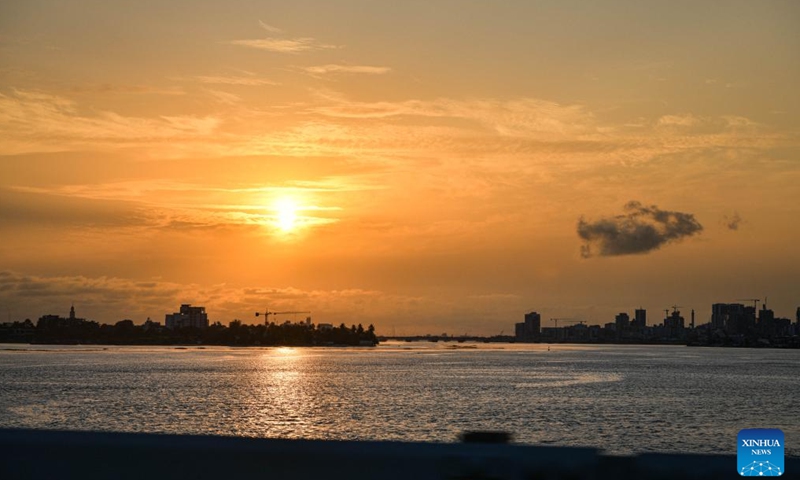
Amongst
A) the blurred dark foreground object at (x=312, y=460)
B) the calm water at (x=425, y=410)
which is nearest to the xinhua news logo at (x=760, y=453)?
the blurred dark foreground object at (x=312, y=460)

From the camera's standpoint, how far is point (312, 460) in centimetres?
1394

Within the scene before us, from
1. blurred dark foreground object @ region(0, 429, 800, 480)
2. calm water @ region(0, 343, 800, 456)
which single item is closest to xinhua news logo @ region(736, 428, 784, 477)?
blurred dark foreground object @ region(0, 429, 800, 480)

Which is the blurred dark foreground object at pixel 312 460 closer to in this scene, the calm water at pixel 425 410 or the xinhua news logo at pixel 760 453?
the xinhua news logo at pixel 760 453

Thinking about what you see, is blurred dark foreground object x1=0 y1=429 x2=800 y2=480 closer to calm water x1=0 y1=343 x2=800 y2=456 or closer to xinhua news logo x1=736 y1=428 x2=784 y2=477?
xinhua news logo x1=736 y1=428 x2=784 y2=477

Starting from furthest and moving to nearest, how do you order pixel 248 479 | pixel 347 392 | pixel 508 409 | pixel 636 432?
pixel 347 392 → pixel 508 409 → pixel 636 432 → pixel 248 479

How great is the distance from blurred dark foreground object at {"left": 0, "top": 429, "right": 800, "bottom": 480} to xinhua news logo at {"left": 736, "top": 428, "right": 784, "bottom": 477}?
0.26 m

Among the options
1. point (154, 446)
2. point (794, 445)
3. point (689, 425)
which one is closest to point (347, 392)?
point (689, 425)

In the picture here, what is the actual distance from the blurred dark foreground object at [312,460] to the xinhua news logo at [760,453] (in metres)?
0.26

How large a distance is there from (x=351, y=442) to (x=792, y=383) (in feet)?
518

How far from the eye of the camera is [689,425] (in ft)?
252

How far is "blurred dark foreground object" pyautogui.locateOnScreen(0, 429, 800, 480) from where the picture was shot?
13.0 meters

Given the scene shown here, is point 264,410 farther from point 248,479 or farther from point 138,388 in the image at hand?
point 248,479

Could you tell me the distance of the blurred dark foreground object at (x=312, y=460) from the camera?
1297 cm

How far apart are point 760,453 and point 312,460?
6.44 metres
